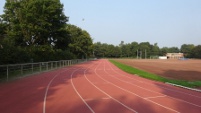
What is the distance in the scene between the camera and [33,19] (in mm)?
31312

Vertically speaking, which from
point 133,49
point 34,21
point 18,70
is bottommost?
point 18,70

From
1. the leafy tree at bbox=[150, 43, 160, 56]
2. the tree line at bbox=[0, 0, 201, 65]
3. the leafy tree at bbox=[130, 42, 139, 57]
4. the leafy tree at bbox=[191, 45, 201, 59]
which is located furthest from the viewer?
the leafy tree at bbox=[150, 43, 160, 56]

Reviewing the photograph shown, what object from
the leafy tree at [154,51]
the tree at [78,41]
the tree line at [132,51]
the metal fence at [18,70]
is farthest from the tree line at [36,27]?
the leafy tree at [154,51]

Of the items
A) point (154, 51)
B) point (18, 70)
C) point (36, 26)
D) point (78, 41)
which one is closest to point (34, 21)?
point (36, 26)

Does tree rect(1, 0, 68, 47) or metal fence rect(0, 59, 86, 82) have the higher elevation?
tree rect(1, 0, 68, 47)

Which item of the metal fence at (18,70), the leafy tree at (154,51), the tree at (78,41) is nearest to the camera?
the metal fence at (18,70)

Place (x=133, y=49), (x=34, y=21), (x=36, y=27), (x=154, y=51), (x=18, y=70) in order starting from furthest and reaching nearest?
(x=154, y=51) < (x=133, y=49) < (x=34, y=21) < (x=36, y=27) < (x=18, y=70)

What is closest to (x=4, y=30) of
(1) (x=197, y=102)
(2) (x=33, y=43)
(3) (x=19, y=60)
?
(2) (x=33, y=43)

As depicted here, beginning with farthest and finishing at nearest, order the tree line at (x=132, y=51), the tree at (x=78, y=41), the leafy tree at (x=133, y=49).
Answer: the leafy tree at (x=133, y=49) < the tree line at (x=132, y=51) < the tree at (x=78, y=41)

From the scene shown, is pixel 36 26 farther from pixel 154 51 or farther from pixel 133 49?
pixel 154 51

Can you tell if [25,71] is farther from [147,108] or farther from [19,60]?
[147,108]

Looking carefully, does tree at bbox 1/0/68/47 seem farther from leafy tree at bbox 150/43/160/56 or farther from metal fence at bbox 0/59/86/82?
leafy tree at bbox 150/43/160/56

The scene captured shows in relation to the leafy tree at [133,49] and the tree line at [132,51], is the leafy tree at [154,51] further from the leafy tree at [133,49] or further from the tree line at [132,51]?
the leafy tree at [133,49]

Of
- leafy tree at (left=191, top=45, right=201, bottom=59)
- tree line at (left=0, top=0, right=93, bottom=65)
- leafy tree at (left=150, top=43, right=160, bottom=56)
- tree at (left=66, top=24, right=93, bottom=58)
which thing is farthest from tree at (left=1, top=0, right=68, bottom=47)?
leafy tree at (left=150, top=43, right=160, bottom=56)
